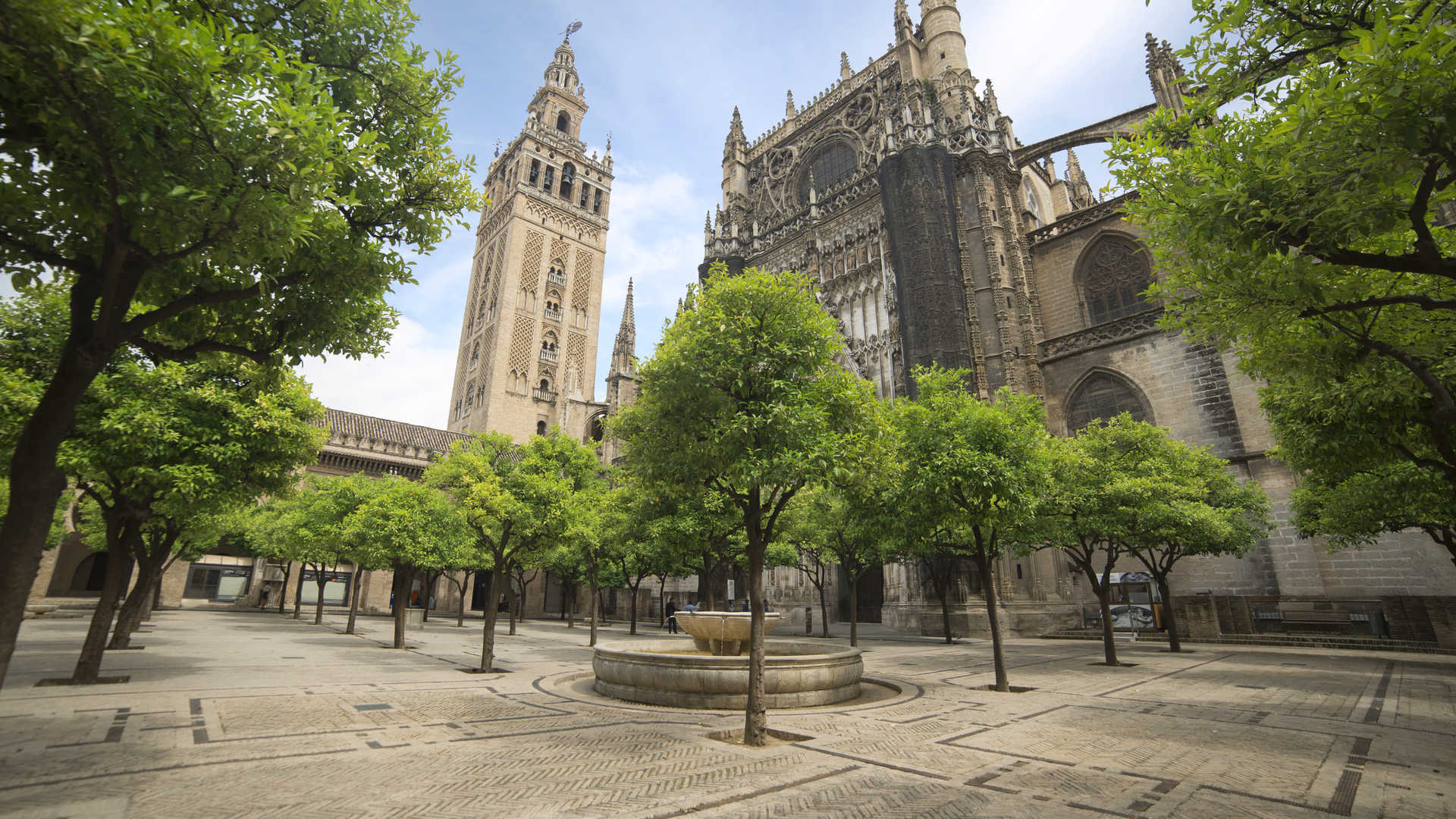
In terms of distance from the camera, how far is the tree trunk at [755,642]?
299 inches

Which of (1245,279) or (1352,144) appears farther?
(1245,279)

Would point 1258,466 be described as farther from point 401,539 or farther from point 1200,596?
point 401,539

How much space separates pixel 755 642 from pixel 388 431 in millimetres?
50914

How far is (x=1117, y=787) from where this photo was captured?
5879 millimetres

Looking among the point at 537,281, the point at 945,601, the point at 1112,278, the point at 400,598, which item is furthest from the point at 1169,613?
the point at 537,281

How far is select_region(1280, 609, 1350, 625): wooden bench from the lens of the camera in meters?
20.1

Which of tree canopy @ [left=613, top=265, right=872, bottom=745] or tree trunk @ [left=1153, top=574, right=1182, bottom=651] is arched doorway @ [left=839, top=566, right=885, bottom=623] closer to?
tree trunk @ [left=1153, top=574, right=1182, bottom=651]

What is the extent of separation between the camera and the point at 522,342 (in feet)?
190

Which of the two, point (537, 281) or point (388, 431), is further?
point (537, 281)

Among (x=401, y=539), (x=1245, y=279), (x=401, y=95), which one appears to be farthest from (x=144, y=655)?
(x=1245, y=279)

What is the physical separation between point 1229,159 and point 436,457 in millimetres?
33171

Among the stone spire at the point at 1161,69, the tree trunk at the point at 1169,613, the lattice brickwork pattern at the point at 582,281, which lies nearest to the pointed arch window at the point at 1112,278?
the stone spire at the point at 1161,69

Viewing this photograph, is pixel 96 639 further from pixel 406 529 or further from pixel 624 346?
pixel 624 346

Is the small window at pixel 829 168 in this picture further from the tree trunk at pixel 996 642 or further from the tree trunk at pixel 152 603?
the tree trunk at pixel 152 603
